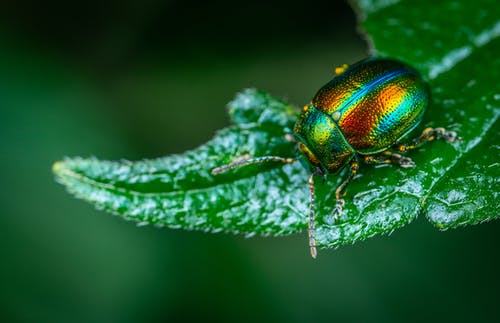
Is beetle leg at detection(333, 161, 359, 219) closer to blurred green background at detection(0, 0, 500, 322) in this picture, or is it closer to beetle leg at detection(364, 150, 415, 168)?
beetle leg at detection(364, 150, 415, 168)

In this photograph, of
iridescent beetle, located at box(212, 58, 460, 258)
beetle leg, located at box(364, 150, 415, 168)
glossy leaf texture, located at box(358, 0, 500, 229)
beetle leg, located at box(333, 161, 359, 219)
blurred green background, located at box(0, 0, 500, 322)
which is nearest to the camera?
glossy leaf texture, located at box(358, 0, 500, 229)

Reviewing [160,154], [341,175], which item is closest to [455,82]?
[341,175]

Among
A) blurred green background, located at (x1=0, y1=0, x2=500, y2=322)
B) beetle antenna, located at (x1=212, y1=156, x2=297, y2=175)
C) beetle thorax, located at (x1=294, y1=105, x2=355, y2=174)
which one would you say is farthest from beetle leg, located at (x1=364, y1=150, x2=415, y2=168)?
blurred green background, located at (x1=0, y1=0, x2=500, y2=322)

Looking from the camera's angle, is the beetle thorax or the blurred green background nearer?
Answer: the beetle thorax

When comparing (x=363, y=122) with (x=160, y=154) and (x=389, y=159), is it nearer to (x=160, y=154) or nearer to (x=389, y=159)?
(x=389, y=159)

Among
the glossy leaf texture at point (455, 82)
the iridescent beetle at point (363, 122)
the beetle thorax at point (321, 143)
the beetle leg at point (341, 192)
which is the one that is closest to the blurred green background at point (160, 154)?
the glossy leaf texture at point (455, 82)

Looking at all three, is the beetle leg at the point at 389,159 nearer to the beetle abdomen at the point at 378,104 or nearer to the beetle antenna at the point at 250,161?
the beetle abdomen at the point at 378,104

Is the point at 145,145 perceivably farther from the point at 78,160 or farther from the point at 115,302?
the point at 78,160
